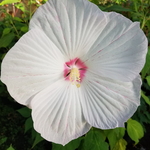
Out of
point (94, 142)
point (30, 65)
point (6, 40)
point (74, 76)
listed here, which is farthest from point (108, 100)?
point (6, 40)

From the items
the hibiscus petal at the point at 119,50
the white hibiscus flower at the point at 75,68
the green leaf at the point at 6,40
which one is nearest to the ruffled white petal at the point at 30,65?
the white hibiscus flower at the point at 75,68

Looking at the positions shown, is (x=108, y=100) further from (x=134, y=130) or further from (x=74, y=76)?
(x=134, y=130)

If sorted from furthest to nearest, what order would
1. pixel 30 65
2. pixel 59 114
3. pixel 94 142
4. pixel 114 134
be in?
pixel 114 134
pixel 94 142
pixel 59 114
pixel 30 65

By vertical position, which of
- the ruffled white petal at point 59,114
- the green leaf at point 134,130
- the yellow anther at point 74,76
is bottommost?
the green leaf at point 134,130

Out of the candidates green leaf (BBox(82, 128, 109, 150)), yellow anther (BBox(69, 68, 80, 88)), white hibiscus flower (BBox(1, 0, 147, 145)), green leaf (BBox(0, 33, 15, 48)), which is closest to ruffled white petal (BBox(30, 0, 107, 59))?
white hibiscus flower (BBox(1, 0, 147, 145))

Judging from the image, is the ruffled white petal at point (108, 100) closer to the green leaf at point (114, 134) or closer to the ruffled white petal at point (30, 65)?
the ruffled white petal at point (30, 65)

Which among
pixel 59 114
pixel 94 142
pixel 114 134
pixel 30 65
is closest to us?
pixel 30 65

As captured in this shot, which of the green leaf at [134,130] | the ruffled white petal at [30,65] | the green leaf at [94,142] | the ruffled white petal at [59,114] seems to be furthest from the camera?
the green leaf at [134,130]

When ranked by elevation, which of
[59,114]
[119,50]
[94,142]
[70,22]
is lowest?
[94,142]
